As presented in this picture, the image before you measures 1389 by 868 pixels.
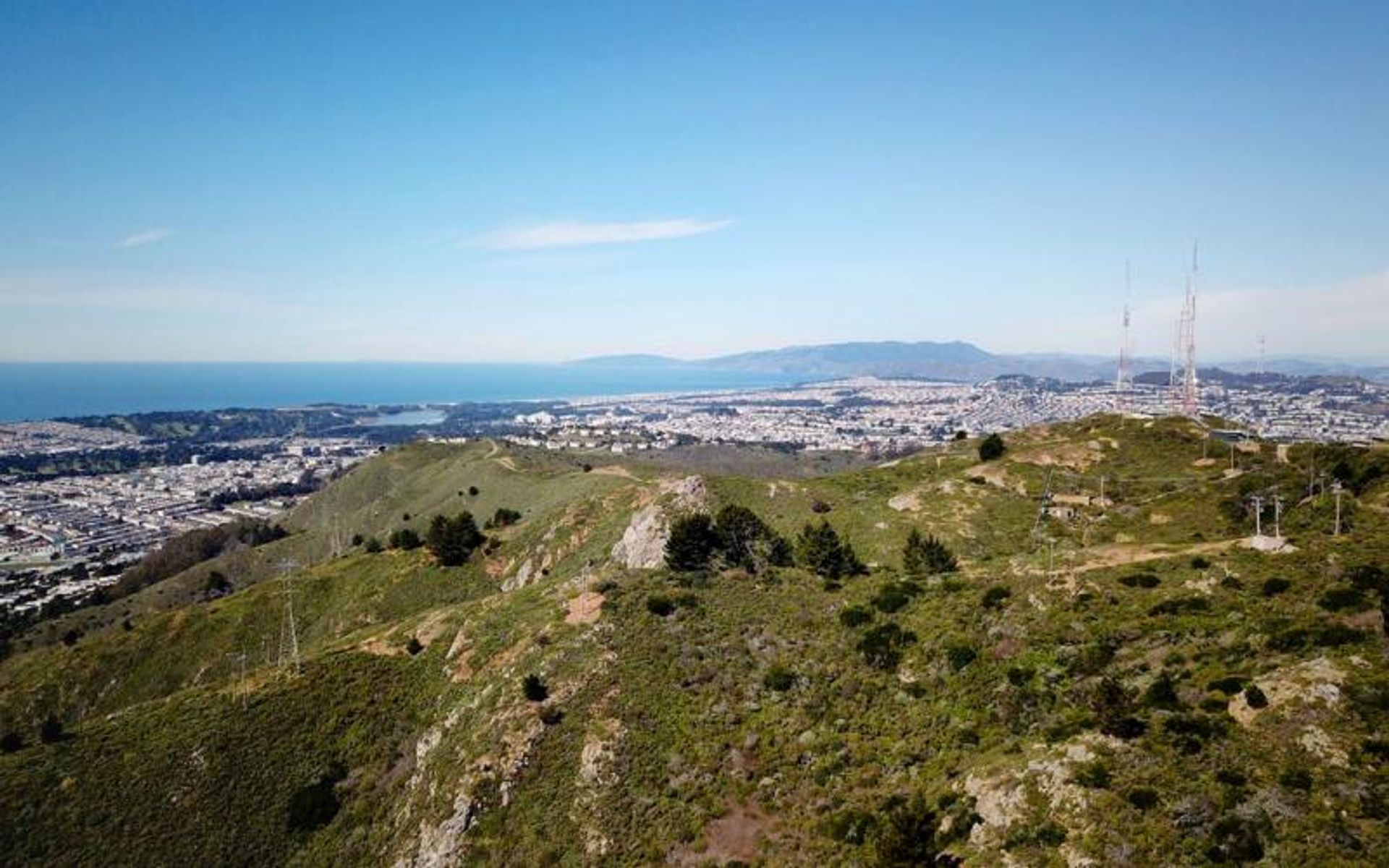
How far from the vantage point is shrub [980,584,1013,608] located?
42031 millimetres

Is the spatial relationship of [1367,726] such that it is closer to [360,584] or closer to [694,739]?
[694,739]

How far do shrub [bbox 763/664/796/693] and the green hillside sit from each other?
15cm

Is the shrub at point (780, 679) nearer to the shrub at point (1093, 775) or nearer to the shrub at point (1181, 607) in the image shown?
the shrub at point (1093, 775)

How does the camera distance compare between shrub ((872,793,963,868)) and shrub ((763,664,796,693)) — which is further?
shrub ((763,664,796,693))

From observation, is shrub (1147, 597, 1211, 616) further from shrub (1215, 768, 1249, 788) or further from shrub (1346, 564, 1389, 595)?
shrub (1215, 768, 1249, 788)

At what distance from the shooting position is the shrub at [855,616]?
44.6m

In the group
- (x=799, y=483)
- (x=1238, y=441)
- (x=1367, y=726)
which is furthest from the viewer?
(x=799, y=483)

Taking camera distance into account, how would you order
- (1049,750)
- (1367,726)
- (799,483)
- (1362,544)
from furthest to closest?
1. (799,483)
2. (1362,544)
3. (1049,750)
4. (1367,726)

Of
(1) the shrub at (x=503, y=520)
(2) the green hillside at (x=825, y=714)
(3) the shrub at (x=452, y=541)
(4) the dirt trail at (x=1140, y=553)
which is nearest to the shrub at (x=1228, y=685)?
(2) the green hillside at (x=825, y=714)

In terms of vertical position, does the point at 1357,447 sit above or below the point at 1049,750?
above

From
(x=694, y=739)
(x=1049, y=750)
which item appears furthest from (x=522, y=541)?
(x=1049, y=750)

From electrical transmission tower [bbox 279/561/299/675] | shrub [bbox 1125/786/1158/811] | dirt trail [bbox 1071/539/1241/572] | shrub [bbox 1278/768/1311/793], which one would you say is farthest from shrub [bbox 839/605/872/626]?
electrical transmission tower [bbox 279/561/299/675]

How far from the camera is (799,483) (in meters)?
95.0

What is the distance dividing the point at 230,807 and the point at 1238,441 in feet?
336
